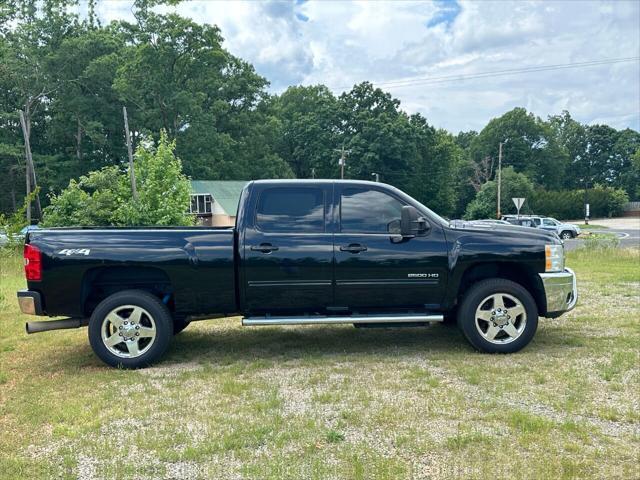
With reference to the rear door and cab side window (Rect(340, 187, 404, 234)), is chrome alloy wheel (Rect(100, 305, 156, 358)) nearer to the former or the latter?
the rear door

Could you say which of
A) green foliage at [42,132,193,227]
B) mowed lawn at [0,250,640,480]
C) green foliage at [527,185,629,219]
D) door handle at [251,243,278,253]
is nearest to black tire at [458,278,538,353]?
mowed lawn at [0,250,640,480]

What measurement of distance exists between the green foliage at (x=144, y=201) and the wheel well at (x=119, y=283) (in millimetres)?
13502

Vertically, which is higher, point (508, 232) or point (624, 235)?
point (508, 232)

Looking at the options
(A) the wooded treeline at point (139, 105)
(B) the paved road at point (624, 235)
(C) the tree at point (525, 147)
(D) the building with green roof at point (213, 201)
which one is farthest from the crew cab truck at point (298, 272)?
(C) the tree at point (525, 147)

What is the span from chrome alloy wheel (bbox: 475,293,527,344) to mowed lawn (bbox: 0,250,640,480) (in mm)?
244

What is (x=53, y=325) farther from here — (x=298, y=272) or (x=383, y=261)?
(x=383, y=261)

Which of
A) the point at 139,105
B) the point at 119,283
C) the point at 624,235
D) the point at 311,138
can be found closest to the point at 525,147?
the point at 311,138

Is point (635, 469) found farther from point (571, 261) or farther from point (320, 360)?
Result: point (571, 261)

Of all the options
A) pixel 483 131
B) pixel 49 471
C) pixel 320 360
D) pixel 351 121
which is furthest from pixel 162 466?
pixel 483 131

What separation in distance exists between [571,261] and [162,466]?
562 inches

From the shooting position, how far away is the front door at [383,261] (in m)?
5.59

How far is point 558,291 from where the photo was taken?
18.8ft

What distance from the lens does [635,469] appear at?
321cm

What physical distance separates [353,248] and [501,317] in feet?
5.81
